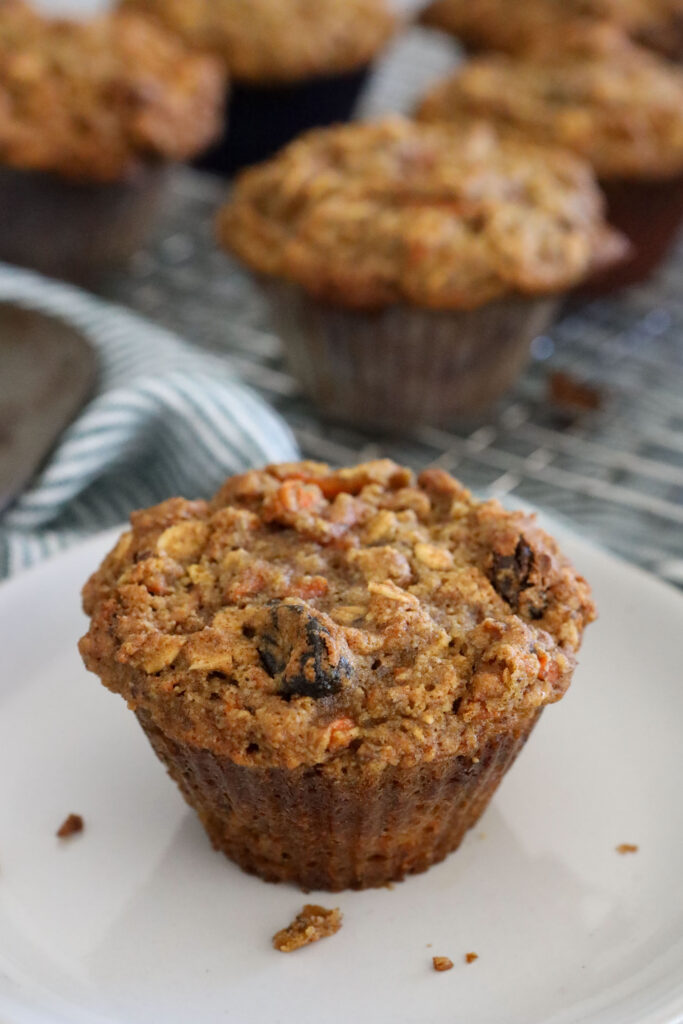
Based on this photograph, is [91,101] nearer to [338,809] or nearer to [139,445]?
[139,445]

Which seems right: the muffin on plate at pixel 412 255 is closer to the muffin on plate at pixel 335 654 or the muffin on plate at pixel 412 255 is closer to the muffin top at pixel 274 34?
the muffin top at pixel 274 34

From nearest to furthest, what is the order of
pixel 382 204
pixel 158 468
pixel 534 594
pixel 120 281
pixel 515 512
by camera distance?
pixel 534 594, pixel 515 512, pixel 158 468, pixel 382 204, pixel 120 281

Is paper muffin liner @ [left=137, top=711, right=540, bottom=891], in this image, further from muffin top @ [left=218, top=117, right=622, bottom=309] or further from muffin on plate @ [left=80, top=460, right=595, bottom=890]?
muffin top @ [left=218, top=117, right=622, bottom=309]

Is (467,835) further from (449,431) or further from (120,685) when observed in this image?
(449,431)

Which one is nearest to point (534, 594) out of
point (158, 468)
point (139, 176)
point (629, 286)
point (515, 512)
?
point (515, 512)

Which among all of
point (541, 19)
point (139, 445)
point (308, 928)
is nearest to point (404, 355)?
point (139, 445)

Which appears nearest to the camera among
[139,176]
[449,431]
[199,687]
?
[199,687]
